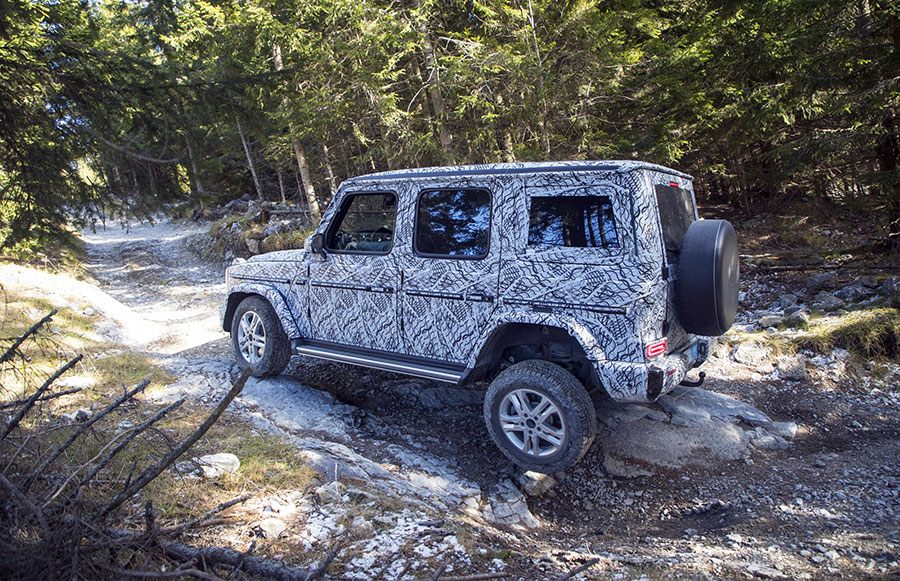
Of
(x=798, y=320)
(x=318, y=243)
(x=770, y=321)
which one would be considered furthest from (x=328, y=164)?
(x=798, y=320)

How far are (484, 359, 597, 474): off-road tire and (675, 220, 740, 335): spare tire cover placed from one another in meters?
1.00

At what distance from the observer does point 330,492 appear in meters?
3.55

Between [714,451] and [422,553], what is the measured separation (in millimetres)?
2947

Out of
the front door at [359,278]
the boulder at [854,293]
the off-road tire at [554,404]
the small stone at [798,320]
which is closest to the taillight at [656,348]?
the off-road tire at [554,404]

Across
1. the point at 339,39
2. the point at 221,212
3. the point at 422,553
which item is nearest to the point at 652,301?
the point at 422,553

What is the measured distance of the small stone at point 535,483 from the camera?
421 cm

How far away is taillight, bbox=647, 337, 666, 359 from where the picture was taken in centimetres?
379

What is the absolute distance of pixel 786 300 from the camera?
795 centimetres

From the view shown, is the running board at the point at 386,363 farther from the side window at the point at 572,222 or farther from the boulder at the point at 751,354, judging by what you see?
the boulder at the point at 751,354

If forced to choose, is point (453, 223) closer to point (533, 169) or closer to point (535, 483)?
point (533, 169)

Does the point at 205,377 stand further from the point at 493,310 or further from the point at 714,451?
the point at 714,451

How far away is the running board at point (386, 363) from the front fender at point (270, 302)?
240 millimetres

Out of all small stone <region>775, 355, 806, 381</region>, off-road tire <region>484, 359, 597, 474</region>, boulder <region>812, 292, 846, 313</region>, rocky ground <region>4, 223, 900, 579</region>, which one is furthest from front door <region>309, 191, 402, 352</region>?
boulder <region>812, 292, 846, 313</region>

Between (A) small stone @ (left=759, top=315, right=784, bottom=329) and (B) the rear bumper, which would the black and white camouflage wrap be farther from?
(A) small stone @ (left=759, top=315, right=784, bottom=329)
